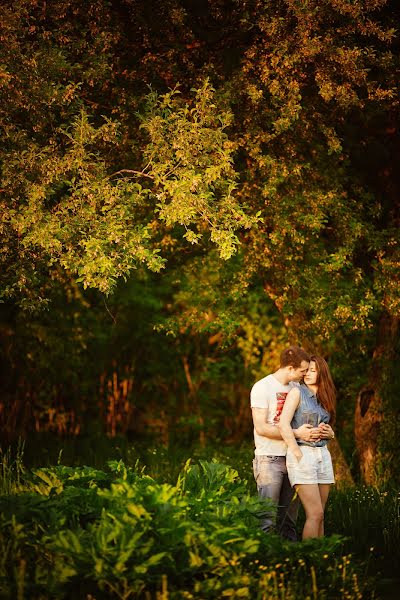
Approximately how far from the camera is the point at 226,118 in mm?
10438

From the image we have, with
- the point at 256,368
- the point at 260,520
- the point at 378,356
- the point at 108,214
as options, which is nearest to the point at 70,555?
the point at 260,520

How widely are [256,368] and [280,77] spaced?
968 cm

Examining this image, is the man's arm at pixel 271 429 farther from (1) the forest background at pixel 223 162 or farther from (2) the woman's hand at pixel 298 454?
(1) the forest background at pixel 223 162

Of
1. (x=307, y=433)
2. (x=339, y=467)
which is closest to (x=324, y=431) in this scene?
(x=307, y=433)

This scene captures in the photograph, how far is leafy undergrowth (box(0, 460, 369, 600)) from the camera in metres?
6.80

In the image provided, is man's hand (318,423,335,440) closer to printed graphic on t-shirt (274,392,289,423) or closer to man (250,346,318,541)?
man (250,346,318,541)

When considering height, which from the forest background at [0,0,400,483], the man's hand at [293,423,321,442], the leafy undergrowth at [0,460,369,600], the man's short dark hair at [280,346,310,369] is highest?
the forest background at [0,0,400,483]

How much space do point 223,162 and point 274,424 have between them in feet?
10.1

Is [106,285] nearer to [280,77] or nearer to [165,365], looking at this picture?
[280,77]

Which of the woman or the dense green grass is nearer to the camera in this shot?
the dense green grass

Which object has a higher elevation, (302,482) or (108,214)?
(108,214)

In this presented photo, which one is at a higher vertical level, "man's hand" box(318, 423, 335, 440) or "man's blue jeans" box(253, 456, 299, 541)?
"man's hand" box(318, 423, 335, 440)

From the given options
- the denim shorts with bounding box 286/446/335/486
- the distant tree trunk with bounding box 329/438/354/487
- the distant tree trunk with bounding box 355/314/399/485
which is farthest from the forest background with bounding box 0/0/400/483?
the denim shorts with bounding box 286/446/335/486

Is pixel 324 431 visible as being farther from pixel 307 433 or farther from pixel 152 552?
pixel 152 552
